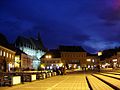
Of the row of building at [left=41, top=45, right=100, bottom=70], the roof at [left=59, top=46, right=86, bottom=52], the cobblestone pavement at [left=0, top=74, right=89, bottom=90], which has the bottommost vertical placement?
the cobblestone pavement at [left=0, top=74, right=89, bottom=90]

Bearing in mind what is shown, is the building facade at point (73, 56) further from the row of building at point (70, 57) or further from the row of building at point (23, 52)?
the row of building at point (23, 52)

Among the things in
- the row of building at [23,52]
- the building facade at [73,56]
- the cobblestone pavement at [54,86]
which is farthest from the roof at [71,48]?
the cobblestone pavement at [54,86]

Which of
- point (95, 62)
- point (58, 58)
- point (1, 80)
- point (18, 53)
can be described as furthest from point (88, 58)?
point (1, 80)

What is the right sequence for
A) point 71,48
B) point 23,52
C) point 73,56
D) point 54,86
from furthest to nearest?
point 71,48
point 73,56
point 23,52
point 54,86

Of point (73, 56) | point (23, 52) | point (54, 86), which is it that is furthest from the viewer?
point (73, 56)

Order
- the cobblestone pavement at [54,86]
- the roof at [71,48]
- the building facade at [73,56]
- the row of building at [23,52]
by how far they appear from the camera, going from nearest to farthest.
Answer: the cobblestone pavement at [54,86] < the row of building at [23,52] < the building facade at [73,56] < the roof at [71,48]

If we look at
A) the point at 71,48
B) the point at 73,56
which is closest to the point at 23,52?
the point at 73,56

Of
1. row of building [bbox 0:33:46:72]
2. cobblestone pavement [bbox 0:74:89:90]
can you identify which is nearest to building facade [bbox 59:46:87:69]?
row of building [bbox 0:33:46:72]

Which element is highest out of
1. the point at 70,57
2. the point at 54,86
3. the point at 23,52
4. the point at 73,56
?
the point at 23,52

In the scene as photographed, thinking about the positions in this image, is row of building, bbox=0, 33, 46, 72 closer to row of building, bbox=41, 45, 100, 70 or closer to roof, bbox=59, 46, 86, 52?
row of building, bbox=41, 45, 100, 70

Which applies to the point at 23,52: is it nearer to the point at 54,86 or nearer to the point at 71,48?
the point at 71,48

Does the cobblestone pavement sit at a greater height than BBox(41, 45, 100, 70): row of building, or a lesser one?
lesser

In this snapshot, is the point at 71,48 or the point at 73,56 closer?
the point at 73,56

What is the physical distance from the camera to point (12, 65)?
87.2 m
